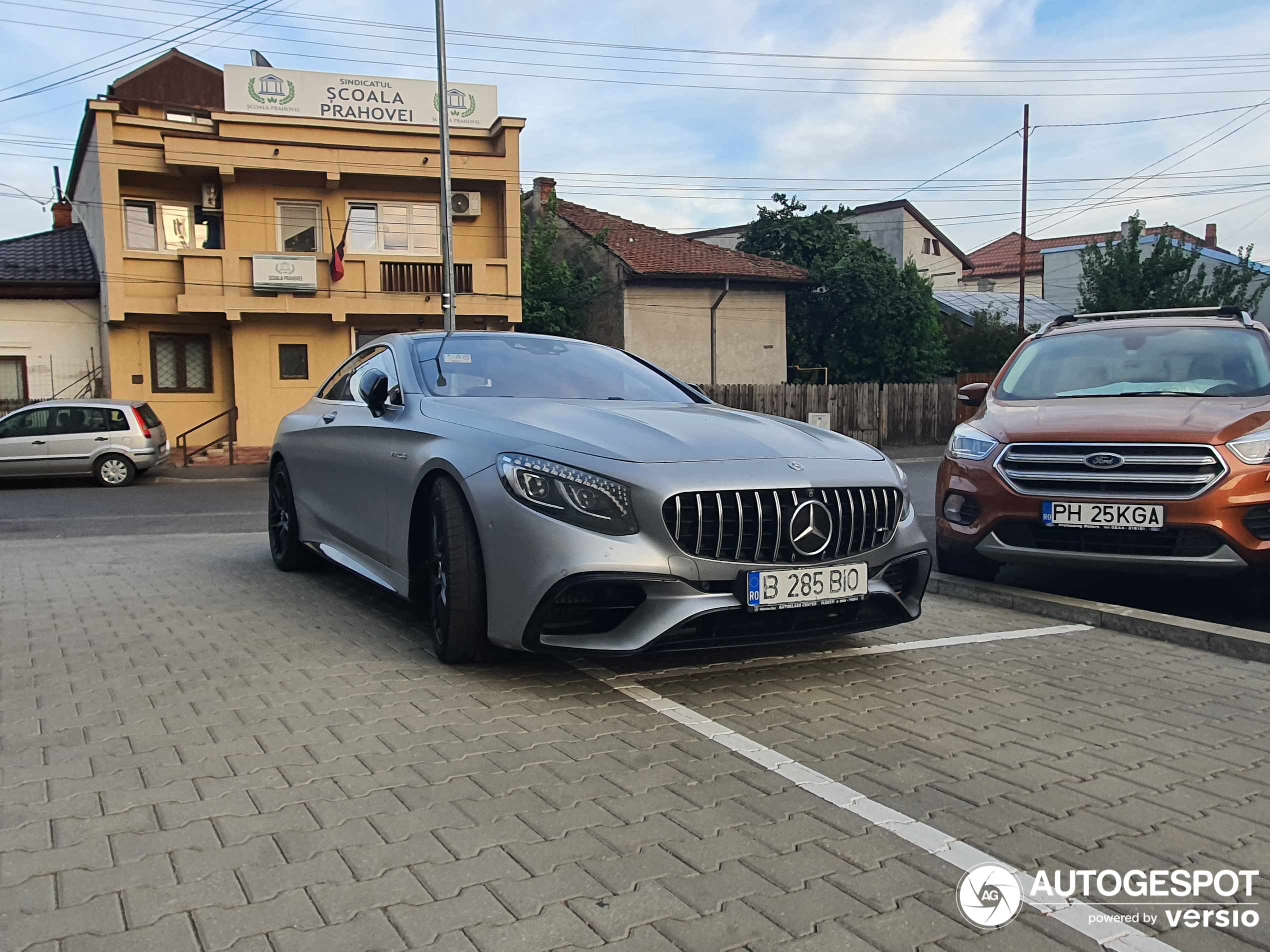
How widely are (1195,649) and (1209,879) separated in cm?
277

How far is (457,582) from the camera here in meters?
4.26

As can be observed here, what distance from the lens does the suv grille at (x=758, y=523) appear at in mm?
4012

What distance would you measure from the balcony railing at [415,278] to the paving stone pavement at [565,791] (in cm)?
2162

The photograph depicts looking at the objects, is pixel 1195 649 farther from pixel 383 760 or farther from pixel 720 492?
pixel 383 760

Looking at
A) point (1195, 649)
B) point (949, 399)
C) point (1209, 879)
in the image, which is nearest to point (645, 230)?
point (949, 399)

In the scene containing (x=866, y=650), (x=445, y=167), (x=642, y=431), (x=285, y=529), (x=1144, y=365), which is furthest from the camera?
(x=445, y=167)

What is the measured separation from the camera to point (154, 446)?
19.7m

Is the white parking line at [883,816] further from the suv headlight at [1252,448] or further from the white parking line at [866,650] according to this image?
the suv headlight at [1252,448]

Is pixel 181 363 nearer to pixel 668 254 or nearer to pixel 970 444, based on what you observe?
pixel 668 254

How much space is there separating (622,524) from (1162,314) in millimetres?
5130

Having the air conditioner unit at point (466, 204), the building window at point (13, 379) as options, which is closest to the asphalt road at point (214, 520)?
the building window at point (13, 379)

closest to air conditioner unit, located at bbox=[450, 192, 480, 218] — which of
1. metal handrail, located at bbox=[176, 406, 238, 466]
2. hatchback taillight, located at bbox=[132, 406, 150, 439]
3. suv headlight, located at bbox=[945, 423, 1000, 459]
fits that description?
metal handrail, located at bbox=[176, 406, 238, 466]

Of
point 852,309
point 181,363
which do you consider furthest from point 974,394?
point 852,309

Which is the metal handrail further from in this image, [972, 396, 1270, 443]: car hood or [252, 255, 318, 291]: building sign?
[972, 396, 1270, 443]: car hood
